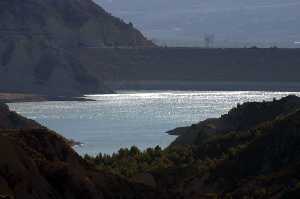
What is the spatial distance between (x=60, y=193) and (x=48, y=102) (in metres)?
92.3

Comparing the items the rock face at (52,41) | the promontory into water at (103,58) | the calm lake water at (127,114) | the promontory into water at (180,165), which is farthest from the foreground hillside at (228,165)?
the promontory into water at (103,58)

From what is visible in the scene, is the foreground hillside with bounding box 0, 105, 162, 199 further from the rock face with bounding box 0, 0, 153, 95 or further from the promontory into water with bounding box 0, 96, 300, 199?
the rock face with bounding box 0, 0, 153, 95

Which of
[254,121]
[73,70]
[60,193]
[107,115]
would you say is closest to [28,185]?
[60,193]

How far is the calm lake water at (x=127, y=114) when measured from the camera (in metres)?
75.1

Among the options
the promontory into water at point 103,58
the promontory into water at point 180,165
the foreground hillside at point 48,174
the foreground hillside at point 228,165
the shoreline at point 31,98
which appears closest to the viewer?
the foreground hillside at point 48,174

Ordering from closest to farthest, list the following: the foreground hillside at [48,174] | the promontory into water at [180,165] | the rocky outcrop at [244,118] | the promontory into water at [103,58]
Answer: the foreground hillside at [48,174], the promontory into water at [180,165], the rocky outcrop at [244,118], the promontory into water at [103,58]

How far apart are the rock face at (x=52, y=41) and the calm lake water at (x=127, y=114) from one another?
389 cm

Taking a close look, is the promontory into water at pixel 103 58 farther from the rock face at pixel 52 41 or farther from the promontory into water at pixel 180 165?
Result: the promontory into water at pixel 180 165

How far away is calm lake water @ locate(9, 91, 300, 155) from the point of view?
7512 cm

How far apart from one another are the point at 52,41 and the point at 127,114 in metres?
41.5

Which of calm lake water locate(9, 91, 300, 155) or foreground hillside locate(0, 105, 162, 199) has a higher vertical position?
foreground hillside locate(0, 105, 162, 199)

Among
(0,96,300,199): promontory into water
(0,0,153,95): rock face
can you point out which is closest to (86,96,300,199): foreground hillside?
(0,96,300,199): promontory into water

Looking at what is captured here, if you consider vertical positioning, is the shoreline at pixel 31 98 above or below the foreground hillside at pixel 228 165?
below

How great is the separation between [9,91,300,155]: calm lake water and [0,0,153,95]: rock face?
3.89 meters
